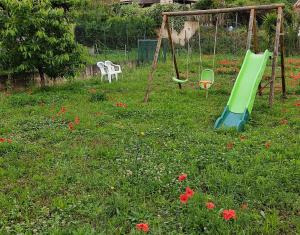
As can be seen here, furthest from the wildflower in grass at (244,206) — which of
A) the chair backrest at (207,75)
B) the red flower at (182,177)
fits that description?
the chair backrest at (207,75)

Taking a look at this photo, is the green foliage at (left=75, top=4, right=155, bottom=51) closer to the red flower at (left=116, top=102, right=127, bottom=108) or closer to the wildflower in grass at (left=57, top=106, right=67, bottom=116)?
the red flower at (left=116, top=102, right=127, bottom=108)

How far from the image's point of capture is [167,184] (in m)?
3.95

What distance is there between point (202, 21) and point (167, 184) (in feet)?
70.1

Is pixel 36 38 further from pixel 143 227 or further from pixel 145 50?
pixel 143 227

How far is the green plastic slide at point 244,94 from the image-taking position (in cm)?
633

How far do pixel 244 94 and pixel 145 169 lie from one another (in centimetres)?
338

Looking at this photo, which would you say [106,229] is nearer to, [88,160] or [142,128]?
[88,160]

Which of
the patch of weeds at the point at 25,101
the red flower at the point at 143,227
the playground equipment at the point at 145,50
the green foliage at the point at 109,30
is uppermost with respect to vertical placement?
the green foliage at the point at 109,30

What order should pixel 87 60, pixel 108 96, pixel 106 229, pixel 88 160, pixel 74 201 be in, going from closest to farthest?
pixel 106 229 < pixel 74 201 < pixel 88 160 < pixel 108 96 < pixel 87 60

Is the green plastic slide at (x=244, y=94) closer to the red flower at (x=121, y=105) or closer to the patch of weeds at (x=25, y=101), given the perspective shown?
the red flower at (x=121, y=105)

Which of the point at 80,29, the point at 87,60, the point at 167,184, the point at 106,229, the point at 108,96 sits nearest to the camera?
the point at 106,229

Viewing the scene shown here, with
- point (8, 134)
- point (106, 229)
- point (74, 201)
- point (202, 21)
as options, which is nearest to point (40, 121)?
point (8, 134)

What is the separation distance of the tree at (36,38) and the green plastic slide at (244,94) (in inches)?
174

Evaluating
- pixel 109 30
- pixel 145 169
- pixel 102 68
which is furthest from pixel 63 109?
pixel 109 30
